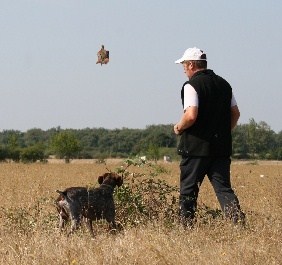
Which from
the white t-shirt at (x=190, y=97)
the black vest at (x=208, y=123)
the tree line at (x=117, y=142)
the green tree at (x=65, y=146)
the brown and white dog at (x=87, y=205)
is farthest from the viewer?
the green tree at (x=65, y=146)

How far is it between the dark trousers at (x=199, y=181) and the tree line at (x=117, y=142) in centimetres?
6914

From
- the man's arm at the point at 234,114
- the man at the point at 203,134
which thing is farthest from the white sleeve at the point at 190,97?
the man's arm at the point at 234,114

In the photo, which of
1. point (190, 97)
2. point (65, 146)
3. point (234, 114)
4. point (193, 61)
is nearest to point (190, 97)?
point (190, 97)

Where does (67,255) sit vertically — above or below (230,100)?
below

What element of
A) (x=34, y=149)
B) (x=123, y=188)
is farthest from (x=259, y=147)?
(x=123, y=188)

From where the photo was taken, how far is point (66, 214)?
303 inches

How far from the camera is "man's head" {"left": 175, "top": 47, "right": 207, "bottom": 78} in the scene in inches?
307

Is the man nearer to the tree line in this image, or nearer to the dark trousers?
the dark trousers

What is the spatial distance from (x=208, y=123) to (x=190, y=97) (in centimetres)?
39

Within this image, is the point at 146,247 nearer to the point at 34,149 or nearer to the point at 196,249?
the point at 196,249

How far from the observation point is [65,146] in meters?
96.1

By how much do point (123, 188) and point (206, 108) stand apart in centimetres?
165

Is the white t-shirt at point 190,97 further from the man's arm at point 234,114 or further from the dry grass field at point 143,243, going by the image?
the dry grass field at point 143,243

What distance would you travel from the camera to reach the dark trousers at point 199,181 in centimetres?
775
